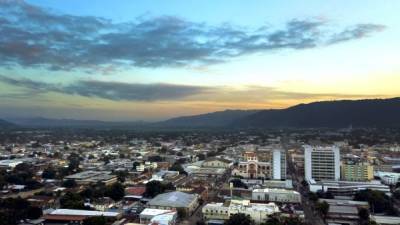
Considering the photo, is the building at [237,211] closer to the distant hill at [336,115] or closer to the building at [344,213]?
the building at [344,213]

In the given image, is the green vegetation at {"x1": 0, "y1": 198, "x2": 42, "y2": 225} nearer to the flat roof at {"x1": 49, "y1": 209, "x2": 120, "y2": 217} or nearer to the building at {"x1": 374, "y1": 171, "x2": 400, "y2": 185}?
the flat roof at {"x1": 49, "y1": 209, "x2": 120, "y2": 217}

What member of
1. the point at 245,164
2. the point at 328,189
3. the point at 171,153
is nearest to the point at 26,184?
the point at 245,164

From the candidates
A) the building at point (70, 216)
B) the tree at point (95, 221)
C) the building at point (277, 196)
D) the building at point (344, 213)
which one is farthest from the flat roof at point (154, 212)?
the building at point (344, 213)

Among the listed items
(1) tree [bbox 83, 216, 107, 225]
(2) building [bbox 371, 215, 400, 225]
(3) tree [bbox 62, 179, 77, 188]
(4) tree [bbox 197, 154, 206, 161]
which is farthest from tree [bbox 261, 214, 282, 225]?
(4) tree [bbox 197, 154, 206, 161]

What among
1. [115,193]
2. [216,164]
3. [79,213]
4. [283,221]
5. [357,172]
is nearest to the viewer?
[283,221]

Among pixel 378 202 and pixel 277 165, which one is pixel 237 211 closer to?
pixel 378 202

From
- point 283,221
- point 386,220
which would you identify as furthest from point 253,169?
point 283,221
